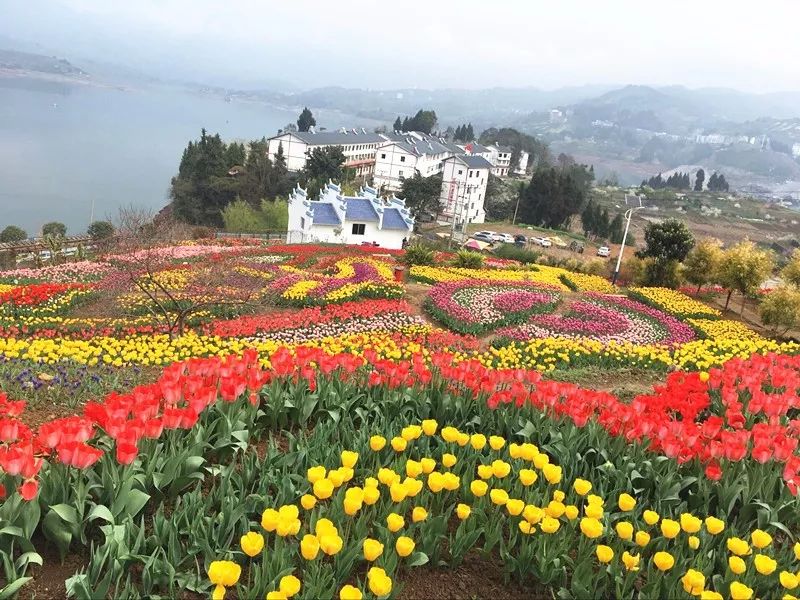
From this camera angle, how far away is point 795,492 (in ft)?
Answer: 13.2

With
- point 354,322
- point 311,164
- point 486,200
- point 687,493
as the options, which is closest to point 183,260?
point 354,322

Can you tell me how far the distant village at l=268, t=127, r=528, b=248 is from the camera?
41906 millimetres

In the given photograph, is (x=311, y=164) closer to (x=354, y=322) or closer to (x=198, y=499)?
(x=354, y=322)

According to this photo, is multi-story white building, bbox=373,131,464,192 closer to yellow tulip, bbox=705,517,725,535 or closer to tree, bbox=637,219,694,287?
tree, bbox=637,219,694,287

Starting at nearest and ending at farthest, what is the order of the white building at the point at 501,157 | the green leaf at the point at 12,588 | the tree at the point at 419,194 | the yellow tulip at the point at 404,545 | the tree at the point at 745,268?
1. the green leaf at the point at 12,588
2. the yellow tulip at the point at 404,545
3. the tree at the point at 745,268
4. the tree at the point at 419,194
5. the white building at the point at 501,157

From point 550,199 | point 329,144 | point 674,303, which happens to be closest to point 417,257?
point 674,303

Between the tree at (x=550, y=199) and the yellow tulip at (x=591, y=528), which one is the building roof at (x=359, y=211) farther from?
the yellow tulip at (x=591, y=528)

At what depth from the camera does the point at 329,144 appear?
8644 centimetres

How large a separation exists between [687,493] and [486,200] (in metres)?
81.3

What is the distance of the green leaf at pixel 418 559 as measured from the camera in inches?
127

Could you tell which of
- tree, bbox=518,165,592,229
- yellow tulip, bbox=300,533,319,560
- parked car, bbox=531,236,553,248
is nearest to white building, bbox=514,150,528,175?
tree, bbox=518,165,592,229

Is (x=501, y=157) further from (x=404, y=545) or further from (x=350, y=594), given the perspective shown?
(x=350, y=594)

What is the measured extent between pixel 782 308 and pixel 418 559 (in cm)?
1894

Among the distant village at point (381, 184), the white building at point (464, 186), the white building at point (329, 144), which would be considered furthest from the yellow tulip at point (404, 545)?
the white building at point (329, 144)
